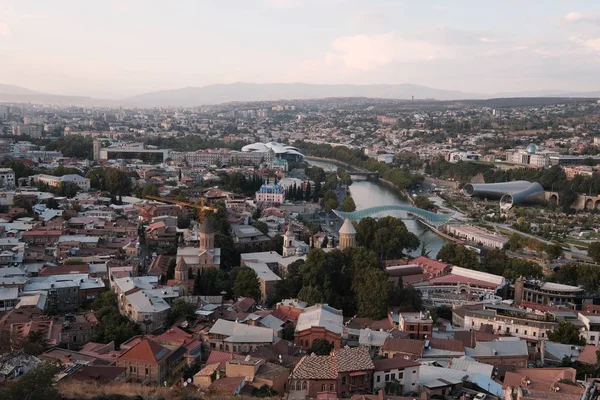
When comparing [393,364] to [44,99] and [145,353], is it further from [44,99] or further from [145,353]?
[44,99]

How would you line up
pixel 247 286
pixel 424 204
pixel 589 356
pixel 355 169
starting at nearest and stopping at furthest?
pixel 589 356 → pixel 247 286 → pixel 424 204 → pixel 355 169

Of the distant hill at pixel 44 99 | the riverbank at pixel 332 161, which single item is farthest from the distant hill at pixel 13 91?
the riverbank at pixel 332 161

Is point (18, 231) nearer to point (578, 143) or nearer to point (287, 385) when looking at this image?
point (287, 385)

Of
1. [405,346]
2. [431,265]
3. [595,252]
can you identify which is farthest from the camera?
[595,252]

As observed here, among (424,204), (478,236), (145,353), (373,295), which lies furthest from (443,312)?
(424,204)

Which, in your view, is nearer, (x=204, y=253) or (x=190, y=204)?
(x=204, y=253)

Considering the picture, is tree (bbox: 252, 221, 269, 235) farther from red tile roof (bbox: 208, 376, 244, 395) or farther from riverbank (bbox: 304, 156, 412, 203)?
riverbank (bbox: 304, 156, 412, 203)

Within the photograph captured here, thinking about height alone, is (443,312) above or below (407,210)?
above

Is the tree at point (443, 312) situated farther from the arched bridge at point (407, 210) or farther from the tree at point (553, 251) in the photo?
the arched bridge at point (407, 210)
